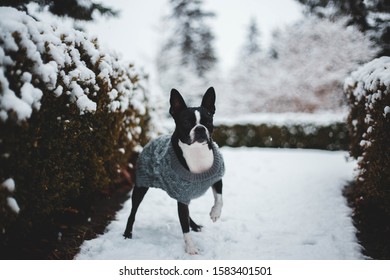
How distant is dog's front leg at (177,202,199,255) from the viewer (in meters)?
3.15

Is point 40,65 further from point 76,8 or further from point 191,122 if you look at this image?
point 76,8

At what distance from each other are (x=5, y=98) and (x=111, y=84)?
2068 millimetres

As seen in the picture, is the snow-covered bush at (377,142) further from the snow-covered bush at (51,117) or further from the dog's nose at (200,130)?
the snow-covered bush at (51,117)

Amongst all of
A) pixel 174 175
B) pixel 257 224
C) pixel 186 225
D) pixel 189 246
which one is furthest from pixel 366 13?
pixel 189 246

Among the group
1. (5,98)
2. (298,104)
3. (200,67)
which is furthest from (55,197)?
(200,67)

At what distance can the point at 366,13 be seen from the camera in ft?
17.9

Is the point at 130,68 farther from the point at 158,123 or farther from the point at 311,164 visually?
the point at 311,164

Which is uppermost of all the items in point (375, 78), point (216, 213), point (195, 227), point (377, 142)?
point (375, 78)

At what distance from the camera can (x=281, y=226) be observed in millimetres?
4051

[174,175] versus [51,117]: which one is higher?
[51,117]

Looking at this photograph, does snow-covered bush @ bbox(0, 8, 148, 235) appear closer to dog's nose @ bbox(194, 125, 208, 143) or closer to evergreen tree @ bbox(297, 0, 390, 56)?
dog's nose @ bbox(194, 125, 208, 143)

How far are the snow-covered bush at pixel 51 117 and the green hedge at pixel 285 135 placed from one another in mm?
6867

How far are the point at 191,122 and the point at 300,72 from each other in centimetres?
1474

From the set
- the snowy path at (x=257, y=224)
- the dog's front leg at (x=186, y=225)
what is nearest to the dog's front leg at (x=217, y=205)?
the dog's front leg at (x=186, y=225)
